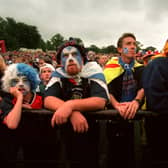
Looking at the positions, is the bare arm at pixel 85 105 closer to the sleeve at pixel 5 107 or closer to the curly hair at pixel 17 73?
the sleeve at pixel 5 107

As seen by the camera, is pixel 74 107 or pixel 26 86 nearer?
pixel 74 107

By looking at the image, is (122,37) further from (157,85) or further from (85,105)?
(85,105)

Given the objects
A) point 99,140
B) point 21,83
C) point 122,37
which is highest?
point 122,37

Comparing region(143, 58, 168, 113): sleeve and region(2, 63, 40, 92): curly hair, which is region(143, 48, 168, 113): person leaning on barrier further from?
region(2, 63, 40, 92): curly hair

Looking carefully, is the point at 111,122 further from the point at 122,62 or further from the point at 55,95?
the point at 122,62

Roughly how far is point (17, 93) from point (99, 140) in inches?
36.4

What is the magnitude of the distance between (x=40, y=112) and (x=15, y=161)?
582 mm

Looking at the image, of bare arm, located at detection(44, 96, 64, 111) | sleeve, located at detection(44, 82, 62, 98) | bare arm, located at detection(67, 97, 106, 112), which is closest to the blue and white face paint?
sleeve, located at detection(44, 82, 62, 98)

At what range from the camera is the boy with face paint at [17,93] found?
95.6 inches

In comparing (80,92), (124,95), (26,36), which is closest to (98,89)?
(80,92)

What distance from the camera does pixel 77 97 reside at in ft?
8.48

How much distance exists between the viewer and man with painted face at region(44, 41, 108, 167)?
7.61 feet

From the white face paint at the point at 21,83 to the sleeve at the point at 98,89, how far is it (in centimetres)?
72

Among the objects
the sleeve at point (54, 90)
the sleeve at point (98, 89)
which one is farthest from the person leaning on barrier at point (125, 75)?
the sleeve at point (54, 90)
